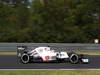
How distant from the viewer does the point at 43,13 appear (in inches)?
950

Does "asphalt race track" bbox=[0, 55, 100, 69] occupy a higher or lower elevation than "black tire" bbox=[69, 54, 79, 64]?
lower

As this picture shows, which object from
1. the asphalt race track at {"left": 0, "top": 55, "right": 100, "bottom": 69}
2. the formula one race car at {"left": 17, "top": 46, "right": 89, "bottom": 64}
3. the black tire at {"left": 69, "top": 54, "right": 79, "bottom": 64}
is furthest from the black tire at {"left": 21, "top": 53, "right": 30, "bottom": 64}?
the black tire at {"left": 69, "top": 54, "right": 79, "bottom": 64}

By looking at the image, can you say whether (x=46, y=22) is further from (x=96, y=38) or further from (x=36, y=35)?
(x=96, y=38)

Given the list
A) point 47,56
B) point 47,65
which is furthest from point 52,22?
point 47,65

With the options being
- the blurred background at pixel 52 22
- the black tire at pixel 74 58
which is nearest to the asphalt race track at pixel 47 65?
the black tire at pixel 74 58

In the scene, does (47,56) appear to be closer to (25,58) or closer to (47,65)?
(47,65)

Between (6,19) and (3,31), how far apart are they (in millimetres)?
3237

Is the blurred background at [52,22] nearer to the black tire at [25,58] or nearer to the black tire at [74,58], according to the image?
the black tire at [25,58]

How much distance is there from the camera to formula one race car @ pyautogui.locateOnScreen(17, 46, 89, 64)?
40.3ft

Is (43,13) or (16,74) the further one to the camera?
(43,13)

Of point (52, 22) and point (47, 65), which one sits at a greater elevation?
point (52, 22)

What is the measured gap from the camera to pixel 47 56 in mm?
12297

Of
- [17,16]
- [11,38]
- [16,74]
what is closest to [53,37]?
[11,38]

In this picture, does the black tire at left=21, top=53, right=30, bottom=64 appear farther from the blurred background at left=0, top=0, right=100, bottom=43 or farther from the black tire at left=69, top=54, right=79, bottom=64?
the blurred background at left=0, top=0, right=100, bottom=43
